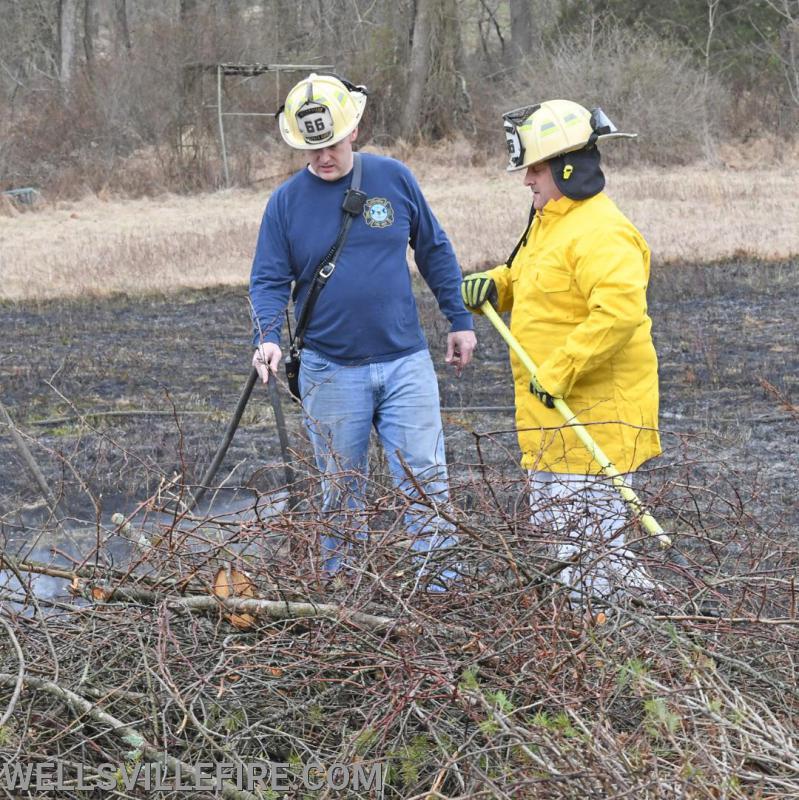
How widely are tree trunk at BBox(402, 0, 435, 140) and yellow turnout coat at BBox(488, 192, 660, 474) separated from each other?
22.9 metres

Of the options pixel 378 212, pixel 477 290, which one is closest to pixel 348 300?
pixel 378 212

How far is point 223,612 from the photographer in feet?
9.85

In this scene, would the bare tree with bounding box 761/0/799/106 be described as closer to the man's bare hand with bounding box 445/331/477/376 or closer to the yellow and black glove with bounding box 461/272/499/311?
the man's bare hand with bounding box 445/331/477/376

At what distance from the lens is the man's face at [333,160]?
14.0 feet

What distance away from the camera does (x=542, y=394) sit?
12.8 feet

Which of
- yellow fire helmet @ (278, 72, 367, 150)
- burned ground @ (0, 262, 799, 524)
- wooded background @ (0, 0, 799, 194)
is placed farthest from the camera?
wooded background @ (0, 0, 799, 194)

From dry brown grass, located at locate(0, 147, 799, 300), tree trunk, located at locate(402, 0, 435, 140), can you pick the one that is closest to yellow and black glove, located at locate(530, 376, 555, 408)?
dry brown grass, located at locate(0, 147, 799, 300)

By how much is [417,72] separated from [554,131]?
23.5m

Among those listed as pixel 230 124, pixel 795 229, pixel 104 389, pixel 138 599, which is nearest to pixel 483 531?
pixel 138 599

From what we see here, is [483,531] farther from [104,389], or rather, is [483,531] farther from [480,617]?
[104,389]

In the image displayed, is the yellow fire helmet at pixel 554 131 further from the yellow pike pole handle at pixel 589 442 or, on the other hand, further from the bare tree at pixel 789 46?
the bare tree at pixel 789 46

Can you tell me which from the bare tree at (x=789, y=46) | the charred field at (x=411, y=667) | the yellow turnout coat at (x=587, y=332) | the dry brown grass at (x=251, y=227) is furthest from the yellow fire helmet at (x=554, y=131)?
the bare tree at (x=789, y=46)

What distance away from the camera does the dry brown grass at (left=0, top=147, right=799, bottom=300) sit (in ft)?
43.6

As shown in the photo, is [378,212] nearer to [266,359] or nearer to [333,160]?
[333,160]
